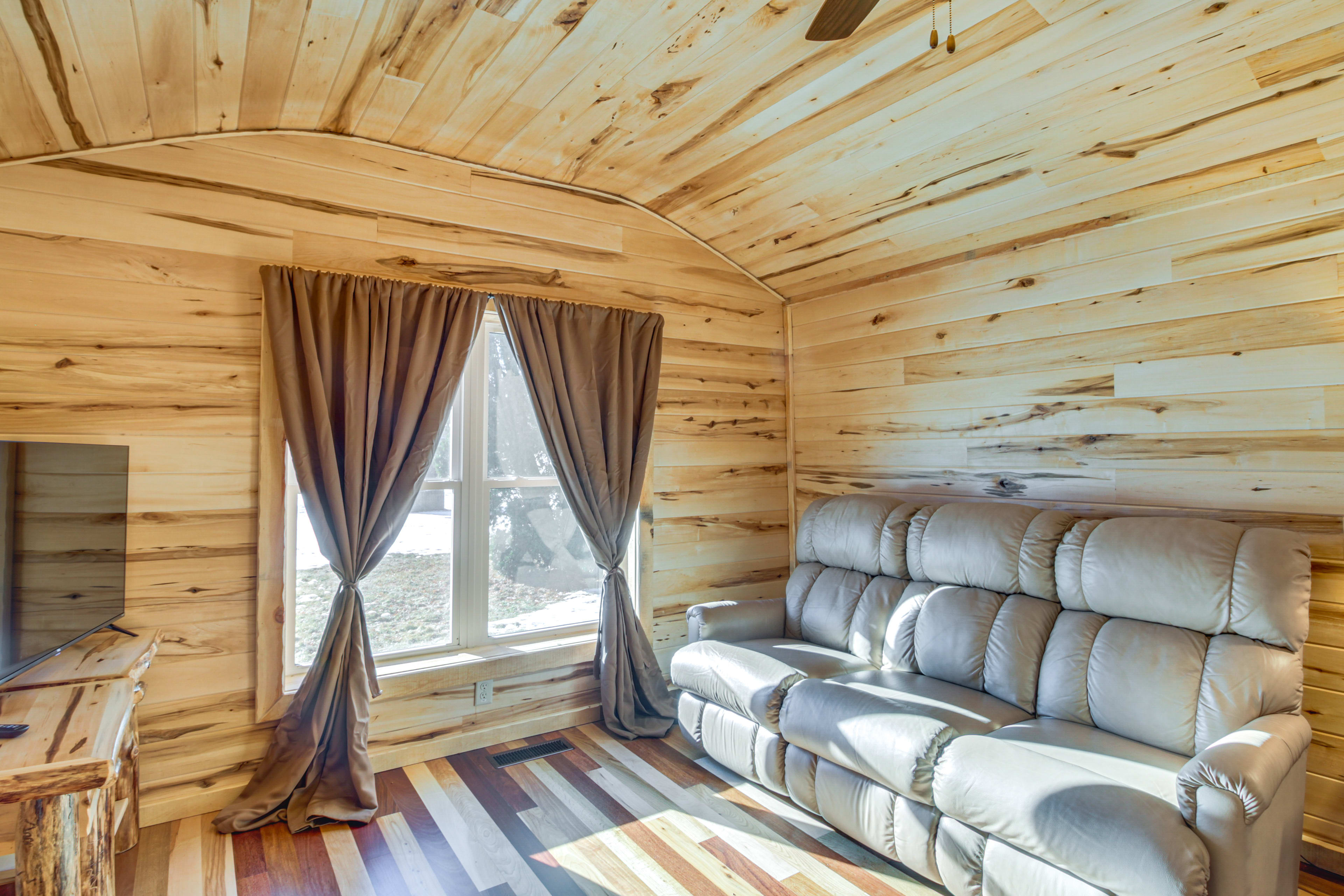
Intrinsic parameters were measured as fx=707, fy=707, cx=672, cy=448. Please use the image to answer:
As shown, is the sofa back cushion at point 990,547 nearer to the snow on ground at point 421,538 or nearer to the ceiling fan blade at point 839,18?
the ceiling fan blade at point 839,18

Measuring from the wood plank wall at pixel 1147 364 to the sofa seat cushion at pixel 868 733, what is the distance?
4.37 ft

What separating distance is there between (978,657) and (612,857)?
1.53 m

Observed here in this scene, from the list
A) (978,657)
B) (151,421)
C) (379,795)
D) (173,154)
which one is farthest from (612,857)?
(173,154)

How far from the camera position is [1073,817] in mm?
1797

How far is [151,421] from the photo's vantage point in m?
2.60

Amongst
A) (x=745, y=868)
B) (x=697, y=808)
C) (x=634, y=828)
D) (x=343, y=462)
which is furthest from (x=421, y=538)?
(x=745, y=868)

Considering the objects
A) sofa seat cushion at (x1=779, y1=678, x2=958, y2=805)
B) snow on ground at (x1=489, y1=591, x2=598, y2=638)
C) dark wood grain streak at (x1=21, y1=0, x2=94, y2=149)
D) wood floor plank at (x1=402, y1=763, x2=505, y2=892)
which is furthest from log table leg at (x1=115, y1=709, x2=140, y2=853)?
sofa seat cushion at (x1=779, y1=678, x2=958, y2=805)

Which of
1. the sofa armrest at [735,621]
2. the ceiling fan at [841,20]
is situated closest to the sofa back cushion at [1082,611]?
the sofa armrest at [735,621]

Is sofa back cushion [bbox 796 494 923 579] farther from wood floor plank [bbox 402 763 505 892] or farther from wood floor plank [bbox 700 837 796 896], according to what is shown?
wood floor plank [bbox 402 763 505 892]

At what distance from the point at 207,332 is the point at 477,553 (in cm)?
141

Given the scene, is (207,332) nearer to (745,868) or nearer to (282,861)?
(282,861)

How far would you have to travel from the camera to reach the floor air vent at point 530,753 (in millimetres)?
3119

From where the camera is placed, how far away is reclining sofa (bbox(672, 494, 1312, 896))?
176 cm

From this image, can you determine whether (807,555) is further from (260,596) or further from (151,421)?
(151,421)
